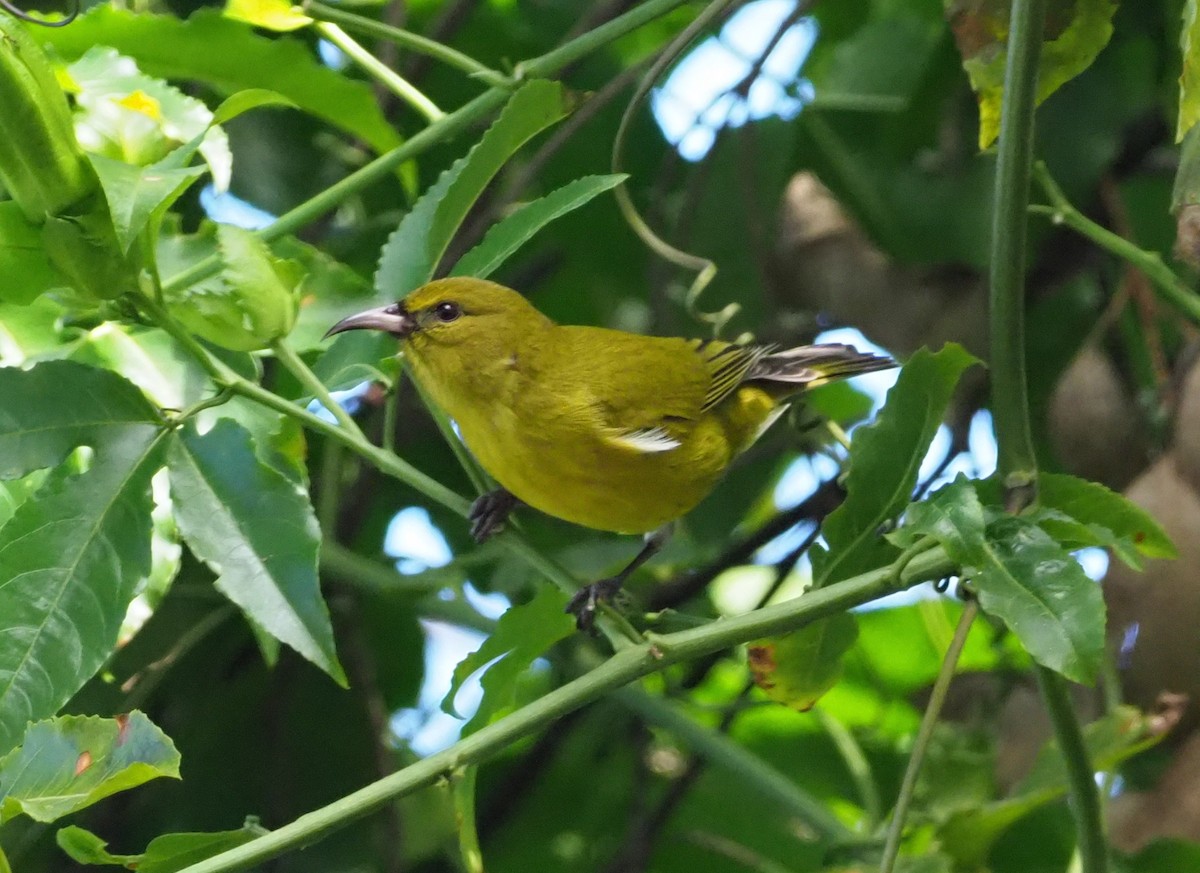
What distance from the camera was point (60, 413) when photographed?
1.32m

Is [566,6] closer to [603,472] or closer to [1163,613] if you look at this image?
[603,472]

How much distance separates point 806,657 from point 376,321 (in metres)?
0.66

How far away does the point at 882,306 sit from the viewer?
276cm

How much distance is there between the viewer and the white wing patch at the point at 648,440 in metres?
2.12

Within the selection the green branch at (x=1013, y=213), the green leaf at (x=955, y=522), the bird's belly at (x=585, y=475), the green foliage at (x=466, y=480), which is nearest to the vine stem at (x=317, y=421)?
the green foliage at (x=466, y=480)

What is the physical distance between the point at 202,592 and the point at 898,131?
1.47m

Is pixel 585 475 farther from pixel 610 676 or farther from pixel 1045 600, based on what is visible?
pixel 1045 600

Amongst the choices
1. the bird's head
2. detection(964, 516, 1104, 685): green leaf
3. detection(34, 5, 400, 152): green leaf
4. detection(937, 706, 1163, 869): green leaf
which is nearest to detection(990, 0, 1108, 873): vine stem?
detection(964, 516, 1104, 685): green leaf

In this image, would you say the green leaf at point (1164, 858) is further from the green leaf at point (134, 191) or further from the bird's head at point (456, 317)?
the green leaf at point (134, 191)

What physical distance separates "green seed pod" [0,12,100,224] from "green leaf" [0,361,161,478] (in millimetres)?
146

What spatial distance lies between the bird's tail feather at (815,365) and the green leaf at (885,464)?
858mm

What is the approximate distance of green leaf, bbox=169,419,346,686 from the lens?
1.29 metres

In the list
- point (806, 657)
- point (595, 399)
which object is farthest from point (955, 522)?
point (595, 399)

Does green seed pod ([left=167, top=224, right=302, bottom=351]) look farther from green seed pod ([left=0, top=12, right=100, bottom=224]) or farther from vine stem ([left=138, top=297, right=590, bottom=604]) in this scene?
green seed pod ([left=0, top=12, right=100, bottom=224])
